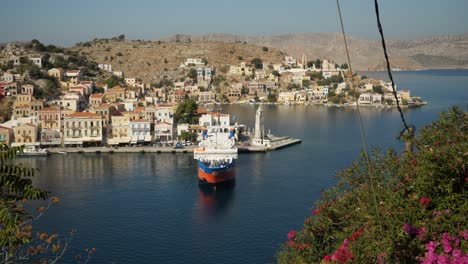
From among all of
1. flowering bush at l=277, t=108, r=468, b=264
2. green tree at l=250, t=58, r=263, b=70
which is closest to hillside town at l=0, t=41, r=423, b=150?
green tree at l=250, t=58, r=263, b=70

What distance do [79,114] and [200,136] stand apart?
10.9 feet

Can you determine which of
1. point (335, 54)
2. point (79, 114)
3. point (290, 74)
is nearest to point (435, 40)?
point (335, 54)

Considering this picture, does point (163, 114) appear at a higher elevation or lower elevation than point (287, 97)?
lower

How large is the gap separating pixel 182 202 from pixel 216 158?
102 inches

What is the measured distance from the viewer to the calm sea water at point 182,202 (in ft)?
23.5

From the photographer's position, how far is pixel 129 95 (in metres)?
21.2

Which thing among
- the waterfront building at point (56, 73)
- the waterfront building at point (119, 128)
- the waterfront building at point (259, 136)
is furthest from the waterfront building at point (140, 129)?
the waterfront building at point (56, 73)

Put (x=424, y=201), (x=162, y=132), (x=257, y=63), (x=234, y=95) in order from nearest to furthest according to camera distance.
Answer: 1. (x=424, y=201)
2. (x=162, y=132)
3. (x=234, y=95)
4. (x=257, y=63)

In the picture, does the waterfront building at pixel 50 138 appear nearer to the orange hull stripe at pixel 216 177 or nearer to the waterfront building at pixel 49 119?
the waterfront building at pixel 49 119

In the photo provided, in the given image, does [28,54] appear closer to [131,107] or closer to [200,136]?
[131,107]

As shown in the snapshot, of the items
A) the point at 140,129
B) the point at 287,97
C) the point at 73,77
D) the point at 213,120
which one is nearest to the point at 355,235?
the point at 140,129

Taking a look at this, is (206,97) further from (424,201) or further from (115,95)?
(424,201)

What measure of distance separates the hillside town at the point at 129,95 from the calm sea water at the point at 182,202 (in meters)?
1.61

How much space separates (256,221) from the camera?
324 inches
